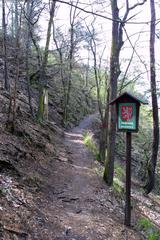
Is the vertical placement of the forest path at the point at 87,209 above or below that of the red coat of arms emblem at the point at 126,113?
below

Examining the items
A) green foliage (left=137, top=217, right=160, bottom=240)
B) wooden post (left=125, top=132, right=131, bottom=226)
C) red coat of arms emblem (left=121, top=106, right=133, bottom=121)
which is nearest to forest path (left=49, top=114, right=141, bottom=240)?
wooden post (left=125, top=132, right=131, bottom=226)

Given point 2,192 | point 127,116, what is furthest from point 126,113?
point 2,192

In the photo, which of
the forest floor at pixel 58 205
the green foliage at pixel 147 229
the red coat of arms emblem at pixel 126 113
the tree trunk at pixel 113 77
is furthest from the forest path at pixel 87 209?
the red coat of arms emblem at pixel 126 113

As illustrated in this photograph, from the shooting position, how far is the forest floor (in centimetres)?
545

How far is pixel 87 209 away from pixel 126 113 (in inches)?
99.8

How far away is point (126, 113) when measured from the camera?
23.4ft

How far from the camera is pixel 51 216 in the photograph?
626 cm

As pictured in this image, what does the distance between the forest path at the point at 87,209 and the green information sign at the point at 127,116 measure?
2.21 meters

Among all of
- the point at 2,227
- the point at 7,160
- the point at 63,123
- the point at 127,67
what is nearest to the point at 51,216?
the point at 2,227

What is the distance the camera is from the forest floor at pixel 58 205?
17.9 feet

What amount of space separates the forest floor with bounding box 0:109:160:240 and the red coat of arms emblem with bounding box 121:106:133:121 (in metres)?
2.38

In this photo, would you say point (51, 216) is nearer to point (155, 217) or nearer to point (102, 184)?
point (102, 184)

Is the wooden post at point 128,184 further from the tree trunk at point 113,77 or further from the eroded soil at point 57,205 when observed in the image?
the tree trunk at point 113,77

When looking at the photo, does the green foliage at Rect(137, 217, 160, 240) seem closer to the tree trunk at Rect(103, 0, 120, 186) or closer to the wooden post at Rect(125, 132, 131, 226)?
the wooden post at Rect(125, 132, 131, 226)
